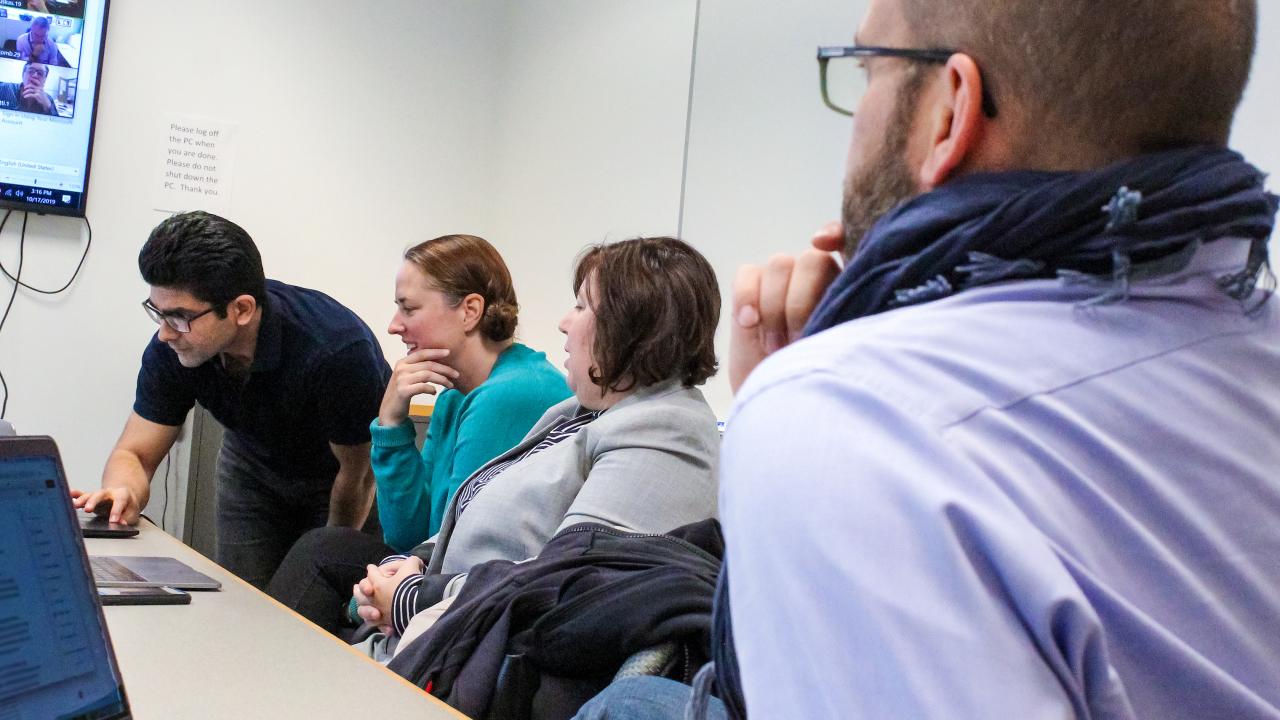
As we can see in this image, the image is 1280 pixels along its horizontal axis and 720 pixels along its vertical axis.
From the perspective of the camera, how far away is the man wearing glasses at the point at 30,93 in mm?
3174

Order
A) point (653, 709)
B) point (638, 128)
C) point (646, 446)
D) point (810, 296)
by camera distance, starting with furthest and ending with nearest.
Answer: point (638, 128) → point (646, 446) → point (653, 709) → point (810, 296)

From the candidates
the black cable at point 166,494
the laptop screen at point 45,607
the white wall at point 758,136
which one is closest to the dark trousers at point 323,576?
the white wall at point 758,136

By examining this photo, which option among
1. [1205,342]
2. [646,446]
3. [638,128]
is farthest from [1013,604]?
[638,128]

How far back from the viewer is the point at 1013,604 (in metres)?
0.43

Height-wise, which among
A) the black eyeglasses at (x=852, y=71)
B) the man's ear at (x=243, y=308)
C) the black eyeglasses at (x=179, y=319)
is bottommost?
the black eyeglasses at (x=179, y=319)

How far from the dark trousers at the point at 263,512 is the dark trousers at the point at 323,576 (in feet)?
1.78

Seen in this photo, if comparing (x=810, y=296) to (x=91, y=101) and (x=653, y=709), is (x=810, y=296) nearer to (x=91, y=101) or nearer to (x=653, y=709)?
(x=653, y=709)

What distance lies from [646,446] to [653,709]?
30.6 inches

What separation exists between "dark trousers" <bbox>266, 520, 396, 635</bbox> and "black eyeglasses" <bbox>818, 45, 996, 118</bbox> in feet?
5.60

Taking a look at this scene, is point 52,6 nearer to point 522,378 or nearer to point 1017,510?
point 522,378

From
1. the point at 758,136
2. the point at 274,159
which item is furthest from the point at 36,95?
the point at 758,136

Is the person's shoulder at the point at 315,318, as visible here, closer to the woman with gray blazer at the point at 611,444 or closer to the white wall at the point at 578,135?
the woman with gray blazer at the point at 611,444

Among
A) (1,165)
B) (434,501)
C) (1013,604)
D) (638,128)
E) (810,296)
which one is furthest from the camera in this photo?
(638,128)

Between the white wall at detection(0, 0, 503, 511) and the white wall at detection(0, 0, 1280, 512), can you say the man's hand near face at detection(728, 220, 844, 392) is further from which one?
the white wall at detection(0, 0, 503, 511)
